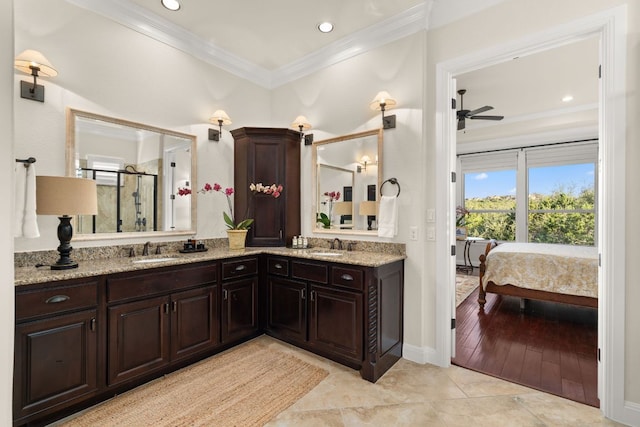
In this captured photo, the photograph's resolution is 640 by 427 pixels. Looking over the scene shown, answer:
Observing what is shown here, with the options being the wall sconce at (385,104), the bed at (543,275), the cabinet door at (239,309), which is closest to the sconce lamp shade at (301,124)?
the wall sconce at (385,104)

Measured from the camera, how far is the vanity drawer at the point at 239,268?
282cm

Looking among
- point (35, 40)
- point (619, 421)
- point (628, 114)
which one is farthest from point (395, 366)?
point (35, 40)

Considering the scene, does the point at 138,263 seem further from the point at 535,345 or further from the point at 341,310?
the point at 535,345

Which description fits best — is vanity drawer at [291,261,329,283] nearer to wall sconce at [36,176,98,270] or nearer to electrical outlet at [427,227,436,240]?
electrical outlet at [427,227,436,240]

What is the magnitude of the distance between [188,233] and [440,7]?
10.5 feet

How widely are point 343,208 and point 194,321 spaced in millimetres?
1817

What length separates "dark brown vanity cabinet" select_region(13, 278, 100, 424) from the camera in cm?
171

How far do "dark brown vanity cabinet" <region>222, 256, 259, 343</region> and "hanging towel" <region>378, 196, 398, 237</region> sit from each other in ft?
4.34

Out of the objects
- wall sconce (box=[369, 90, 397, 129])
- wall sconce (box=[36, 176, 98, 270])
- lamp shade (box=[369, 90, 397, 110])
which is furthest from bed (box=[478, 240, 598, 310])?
wall sconce (box=[36, 176, 98, 270])

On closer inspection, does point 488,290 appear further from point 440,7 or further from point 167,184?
point 167,184

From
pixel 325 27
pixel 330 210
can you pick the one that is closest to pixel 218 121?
pixel 325 27

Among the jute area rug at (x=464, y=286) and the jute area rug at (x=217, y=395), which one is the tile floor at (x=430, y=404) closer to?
the jute area rug at (x=217, y=395)

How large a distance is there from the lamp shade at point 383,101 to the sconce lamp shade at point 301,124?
2.96ft

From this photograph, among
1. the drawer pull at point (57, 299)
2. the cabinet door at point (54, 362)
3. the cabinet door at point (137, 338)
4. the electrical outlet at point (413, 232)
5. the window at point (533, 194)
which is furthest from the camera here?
the window at point (533, 194)
